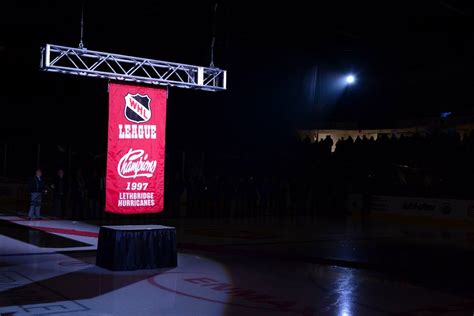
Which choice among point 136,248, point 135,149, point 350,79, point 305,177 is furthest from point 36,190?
point 305,177

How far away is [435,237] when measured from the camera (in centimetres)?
1580

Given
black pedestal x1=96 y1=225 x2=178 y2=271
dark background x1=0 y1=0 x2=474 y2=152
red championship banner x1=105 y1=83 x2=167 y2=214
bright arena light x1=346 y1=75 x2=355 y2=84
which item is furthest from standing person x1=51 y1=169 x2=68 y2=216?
red championship banner x1=105 y1=83 x2=167 y2=214

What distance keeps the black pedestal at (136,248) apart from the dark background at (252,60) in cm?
481

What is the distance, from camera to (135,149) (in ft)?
31.1

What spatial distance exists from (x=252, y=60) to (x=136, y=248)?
1173 cm

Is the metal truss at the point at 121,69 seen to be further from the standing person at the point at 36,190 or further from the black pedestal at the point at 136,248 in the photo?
the standing person at the point at 36,190

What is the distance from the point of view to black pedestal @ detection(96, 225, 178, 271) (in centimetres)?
915

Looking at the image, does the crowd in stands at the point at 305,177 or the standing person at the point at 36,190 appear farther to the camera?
the crowd in stands at the point at 305,177

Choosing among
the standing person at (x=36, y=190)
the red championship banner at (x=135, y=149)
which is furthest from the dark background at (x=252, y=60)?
the standing person at (x=36, y=190)

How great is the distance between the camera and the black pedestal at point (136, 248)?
915cm

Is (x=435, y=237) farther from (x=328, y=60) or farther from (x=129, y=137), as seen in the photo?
(x=129, y=137)

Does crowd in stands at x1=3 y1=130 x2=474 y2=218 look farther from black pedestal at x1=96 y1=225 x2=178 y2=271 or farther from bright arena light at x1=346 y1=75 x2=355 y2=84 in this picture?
black pedestal at x1=96 y1=225 x2=178 y2=271

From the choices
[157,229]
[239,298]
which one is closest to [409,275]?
[239,298]

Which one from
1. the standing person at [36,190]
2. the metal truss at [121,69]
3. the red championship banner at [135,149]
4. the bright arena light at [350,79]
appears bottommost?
the standing person at [36,190]
